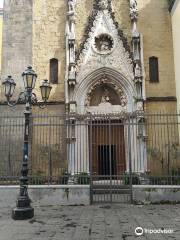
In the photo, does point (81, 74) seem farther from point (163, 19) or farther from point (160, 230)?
point (160, 230)

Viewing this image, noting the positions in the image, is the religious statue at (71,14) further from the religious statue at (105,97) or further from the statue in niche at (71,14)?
the religious statue at (105,97)

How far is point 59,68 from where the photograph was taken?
674 inches

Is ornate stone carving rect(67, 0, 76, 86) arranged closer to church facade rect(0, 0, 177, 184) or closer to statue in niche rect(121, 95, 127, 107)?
church facade rect(0, 0, 177, 184)

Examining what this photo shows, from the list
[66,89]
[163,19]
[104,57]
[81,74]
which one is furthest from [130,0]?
[66,89]

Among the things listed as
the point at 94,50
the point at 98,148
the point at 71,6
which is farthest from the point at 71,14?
the point at 98,148

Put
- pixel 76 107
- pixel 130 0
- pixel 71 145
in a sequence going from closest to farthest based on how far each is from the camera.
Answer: pixel 71 145 < pixel 76 107 < pixel 130 0

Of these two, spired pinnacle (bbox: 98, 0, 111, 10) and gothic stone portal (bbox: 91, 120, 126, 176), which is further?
spired pinnacle (bbox: 98, 0, 111, 10)

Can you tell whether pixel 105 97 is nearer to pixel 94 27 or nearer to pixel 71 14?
pixel 94 27

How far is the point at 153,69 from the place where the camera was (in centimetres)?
1727

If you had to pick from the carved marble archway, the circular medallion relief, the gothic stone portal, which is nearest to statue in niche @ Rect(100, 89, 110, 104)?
the carved marble archway

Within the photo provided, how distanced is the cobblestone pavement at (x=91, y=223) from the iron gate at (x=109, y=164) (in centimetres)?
87

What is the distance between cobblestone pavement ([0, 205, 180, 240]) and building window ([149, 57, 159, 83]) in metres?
8.45

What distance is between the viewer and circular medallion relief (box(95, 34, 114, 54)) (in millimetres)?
17062

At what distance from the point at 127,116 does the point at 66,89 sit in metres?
3.41
